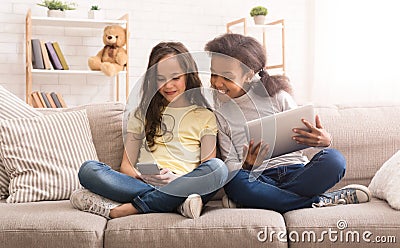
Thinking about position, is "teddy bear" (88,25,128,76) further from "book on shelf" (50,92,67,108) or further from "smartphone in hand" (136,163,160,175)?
"smartphone in hand" (136,163,160,175)

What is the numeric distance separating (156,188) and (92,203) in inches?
8.8

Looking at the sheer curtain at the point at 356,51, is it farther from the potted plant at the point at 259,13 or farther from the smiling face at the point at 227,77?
the smiling face at the point at 227,77

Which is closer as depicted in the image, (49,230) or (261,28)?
(49,230)

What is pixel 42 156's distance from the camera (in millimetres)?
2346

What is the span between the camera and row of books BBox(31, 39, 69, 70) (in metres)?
4.17

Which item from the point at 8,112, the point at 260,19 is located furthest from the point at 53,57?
the point at 8,112

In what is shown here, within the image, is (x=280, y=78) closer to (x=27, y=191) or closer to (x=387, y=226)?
(x=387, y=226)

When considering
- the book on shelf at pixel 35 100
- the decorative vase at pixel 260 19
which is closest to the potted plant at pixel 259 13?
the decorative vase at pixel 260 19

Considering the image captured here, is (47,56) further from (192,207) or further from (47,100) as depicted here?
(192,207)

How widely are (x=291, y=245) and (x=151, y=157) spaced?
1.88 ft

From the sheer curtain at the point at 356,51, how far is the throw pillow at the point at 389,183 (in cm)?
215

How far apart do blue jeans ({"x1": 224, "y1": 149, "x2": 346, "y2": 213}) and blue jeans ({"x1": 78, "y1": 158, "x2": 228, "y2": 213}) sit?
0.08 metres

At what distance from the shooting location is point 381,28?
4398 millimetres

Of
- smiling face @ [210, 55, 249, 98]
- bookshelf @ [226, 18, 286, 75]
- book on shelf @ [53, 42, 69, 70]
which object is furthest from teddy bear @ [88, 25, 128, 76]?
smiling face @ [210, 55, 249, 98]
